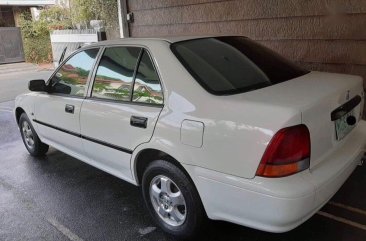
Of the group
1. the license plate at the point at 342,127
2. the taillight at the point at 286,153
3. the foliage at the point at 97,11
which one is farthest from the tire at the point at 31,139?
the foliage at the point at 97,11

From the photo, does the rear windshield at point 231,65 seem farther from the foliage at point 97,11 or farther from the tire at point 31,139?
the foliage at point 97,11

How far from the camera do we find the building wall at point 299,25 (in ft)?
15.4

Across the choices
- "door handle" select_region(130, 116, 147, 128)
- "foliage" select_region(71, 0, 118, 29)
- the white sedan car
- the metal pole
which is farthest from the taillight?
"foliage" select_region(71, 0, 118, 29)

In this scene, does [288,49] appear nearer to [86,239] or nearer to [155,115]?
[155,115]

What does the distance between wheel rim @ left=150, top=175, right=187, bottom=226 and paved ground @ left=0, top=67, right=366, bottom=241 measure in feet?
0.62

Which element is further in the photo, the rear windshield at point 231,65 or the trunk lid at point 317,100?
the rear windshield at point 231,65

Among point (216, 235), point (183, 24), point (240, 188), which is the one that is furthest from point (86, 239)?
point (183, 24)

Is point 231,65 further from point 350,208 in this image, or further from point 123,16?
point 123,16

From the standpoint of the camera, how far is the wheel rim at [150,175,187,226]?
9.81 ft

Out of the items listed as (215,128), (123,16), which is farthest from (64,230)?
(123,16)

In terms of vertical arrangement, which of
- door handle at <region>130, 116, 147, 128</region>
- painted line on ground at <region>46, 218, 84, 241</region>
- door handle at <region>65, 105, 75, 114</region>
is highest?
door handle at <region>130, 116, 147, 128</region>

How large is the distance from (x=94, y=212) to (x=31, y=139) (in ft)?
6.95

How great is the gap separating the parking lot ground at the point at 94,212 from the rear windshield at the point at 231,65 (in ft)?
3.85

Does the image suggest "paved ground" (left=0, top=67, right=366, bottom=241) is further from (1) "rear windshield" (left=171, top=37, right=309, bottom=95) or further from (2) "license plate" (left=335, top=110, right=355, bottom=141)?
(1) "rear windshield" (left=171, top=37, right=309, bottom=95)
